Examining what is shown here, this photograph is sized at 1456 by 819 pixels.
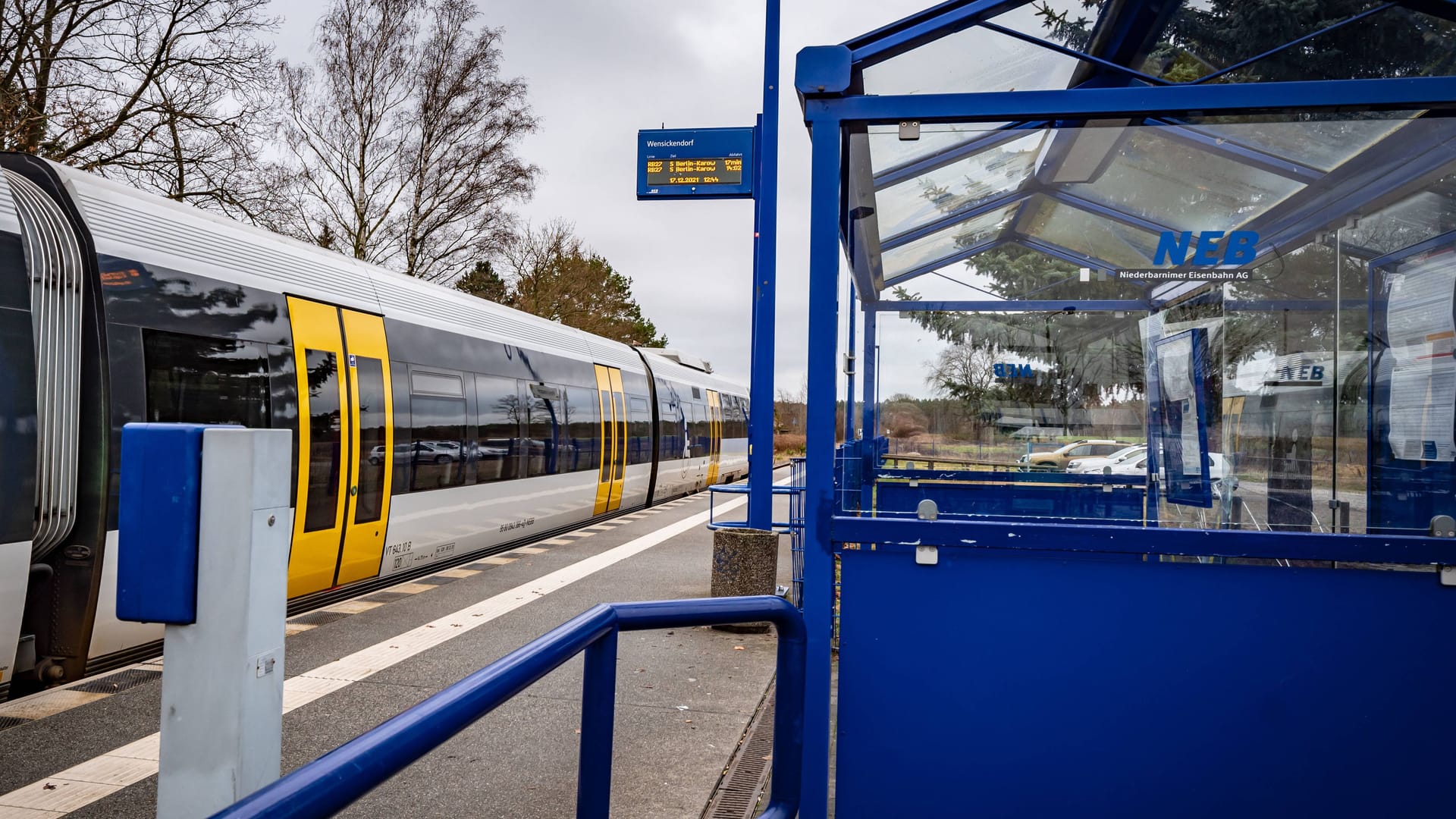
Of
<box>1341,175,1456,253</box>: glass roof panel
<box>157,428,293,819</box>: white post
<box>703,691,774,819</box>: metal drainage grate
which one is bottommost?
<box>703,691,774,819</box>: metal drainage grate

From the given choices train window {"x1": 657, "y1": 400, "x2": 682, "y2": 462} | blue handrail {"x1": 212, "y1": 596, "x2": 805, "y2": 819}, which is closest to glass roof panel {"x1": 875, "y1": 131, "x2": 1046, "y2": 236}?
blue handrail {"x1": 212, "y1": 596, "x2": 805, "y2": 819}

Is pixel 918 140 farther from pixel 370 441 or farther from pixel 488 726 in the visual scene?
pixel 370 441

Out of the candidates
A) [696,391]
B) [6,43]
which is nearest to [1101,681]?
[6,43]

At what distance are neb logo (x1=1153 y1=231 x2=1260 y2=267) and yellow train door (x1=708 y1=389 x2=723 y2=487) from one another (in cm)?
2174

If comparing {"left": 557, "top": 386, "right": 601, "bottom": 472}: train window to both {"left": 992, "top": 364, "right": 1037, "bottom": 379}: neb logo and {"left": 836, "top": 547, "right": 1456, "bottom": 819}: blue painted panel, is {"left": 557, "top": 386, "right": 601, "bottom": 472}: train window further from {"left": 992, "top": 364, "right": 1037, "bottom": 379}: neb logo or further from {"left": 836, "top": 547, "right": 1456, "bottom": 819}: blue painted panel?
{"left": 836, "top": 547, "right": 1456, "bottom": 819}: blue painted panel

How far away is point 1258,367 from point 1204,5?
59.1 inches

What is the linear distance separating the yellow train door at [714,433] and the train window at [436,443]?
15.2 metres

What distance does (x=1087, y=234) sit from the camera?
13.1 feet

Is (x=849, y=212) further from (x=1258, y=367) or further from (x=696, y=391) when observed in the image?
(x=696, y=391)

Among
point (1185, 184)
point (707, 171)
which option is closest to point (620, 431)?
point (707, 171)

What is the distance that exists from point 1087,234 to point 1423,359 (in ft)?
4.16

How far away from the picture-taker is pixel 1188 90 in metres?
3.49

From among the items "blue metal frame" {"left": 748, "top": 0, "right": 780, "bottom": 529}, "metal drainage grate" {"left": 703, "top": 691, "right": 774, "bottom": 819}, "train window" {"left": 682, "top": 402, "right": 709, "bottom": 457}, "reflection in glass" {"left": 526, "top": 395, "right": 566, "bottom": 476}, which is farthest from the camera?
"train window" {"left": 682, "top": 402, "right": 709, "bottom": 457}

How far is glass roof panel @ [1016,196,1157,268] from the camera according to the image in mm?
3754
